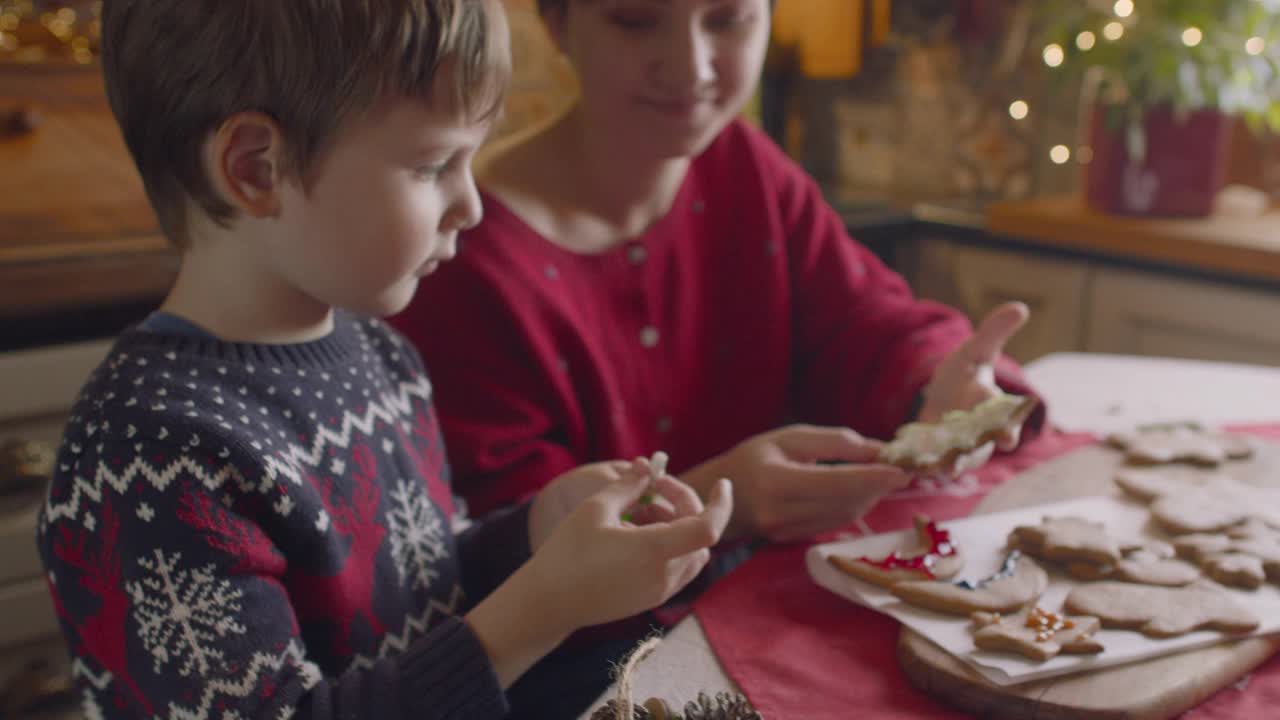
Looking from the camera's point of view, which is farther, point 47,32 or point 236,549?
point 47,32

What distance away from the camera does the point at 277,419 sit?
829 mm

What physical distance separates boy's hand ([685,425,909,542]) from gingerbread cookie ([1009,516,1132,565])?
0.44 ft

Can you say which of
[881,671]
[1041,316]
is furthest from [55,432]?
[1041,316]

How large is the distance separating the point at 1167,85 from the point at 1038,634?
4.86 feet

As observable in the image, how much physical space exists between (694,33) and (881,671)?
0.64m

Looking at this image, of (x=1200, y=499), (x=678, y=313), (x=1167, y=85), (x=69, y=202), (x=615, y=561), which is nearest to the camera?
(x=615, y=561)

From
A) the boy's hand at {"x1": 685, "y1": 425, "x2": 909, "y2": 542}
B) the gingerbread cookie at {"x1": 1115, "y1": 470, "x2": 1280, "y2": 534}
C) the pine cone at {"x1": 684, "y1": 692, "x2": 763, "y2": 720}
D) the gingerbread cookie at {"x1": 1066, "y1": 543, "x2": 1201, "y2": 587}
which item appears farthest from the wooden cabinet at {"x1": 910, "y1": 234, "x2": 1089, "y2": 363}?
the pine cone at {"x1": 684, "y1": 692, "x2": 763, "y2": 720}

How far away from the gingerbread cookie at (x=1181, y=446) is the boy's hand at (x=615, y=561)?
0.54 meters

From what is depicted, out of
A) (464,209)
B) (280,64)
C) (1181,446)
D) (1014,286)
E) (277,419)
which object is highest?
(280,64)

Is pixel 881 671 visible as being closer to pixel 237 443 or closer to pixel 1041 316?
pixel 237 443

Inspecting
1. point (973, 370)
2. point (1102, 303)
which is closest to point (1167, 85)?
point (1102, 303)

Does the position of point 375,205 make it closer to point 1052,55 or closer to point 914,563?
point 914,563

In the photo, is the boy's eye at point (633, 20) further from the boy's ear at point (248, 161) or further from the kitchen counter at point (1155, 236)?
the kitchen counter at point (1155, 236)

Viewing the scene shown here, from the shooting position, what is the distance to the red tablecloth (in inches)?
27.9
